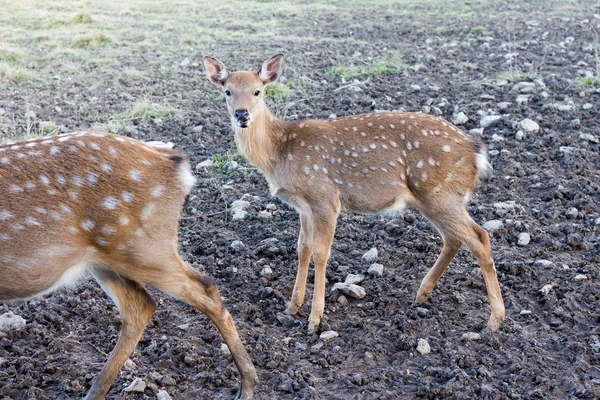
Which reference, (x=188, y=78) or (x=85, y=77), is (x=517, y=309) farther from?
(x=85, y=77)

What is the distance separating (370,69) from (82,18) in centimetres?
759

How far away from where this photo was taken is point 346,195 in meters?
5.95

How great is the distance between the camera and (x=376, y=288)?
5.98 metres

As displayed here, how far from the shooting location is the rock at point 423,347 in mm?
5066

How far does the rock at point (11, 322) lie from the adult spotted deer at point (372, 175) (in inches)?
74.4

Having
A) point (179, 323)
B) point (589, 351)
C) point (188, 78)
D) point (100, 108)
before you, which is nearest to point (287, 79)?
point (188, 78)

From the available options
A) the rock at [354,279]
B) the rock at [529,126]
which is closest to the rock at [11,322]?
the rock at [354,279]

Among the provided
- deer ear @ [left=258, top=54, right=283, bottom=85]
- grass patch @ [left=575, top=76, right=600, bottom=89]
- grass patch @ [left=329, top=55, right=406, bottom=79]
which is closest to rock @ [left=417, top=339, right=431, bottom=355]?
deer ear @ [left=258, top=54, right=283, bottom=85]

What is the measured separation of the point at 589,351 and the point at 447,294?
3.98ft

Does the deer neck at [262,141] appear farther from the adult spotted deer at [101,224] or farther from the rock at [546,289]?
the rock at [546,289]

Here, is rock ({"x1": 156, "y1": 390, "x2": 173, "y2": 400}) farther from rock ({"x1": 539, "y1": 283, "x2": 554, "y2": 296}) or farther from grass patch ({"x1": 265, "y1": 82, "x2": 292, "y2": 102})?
grass patch ({"x1": 265, "y1": 82, "x2": 292, "y2": 102})

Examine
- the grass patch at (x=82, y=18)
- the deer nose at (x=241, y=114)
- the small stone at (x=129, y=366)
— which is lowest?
the grass patch at (x=82, y=18)

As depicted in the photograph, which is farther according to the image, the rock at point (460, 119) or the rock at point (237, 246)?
the rock at point (460, 119)

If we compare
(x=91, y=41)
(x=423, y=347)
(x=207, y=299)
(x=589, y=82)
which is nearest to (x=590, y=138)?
(x=589, y=82)
